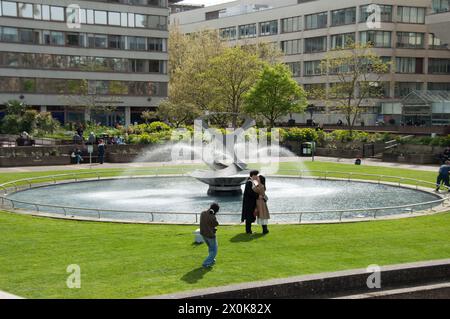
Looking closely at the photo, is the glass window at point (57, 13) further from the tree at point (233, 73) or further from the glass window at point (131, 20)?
the tree at point (233, 73)

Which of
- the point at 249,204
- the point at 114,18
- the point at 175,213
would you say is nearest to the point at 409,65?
the point at 114,18

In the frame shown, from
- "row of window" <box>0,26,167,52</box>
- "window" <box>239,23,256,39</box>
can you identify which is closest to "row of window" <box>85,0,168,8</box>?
"row of window" <box>0,26,167,52</box>

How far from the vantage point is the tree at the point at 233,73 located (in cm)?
7200

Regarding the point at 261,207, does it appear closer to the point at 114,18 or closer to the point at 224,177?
the point at 224,177

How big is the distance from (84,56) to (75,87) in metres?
4.91

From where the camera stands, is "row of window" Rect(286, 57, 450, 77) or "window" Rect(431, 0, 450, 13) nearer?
"window" Rect(431, 0, 450, 13)

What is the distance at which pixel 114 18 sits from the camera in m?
91.4

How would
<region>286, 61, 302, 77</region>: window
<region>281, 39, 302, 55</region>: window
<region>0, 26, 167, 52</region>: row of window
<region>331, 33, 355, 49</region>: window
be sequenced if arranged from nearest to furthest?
1. <region>0, 26, 167, 52</region>: row of window
2. <region>331, 33, 355, 49</region>: window
3. <region>286, 61, 302, 77</region>: window
4. <region>281, 39, 302, 55</region>: window

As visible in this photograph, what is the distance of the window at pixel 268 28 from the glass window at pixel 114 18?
1236 inches

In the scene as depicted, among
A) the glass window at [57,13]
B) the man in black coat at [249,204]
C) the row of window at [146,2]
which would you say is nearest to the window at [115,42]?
the row of window at [146,2]

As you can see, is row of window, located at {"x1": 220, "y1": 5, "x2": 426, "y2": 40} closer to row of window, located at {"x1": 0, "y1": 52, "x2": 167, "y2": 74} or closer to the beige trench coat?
row of window, located at {"x1": 0, "y1": 52, "x2": 167, "y2": 74}

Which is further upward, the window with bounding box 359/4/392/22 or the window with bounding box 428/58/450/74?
the window with bounding box 359/4/392/22

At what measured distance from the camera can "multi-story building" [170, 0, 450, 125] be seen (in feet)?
302

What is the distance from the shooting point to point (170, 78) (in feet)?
329
